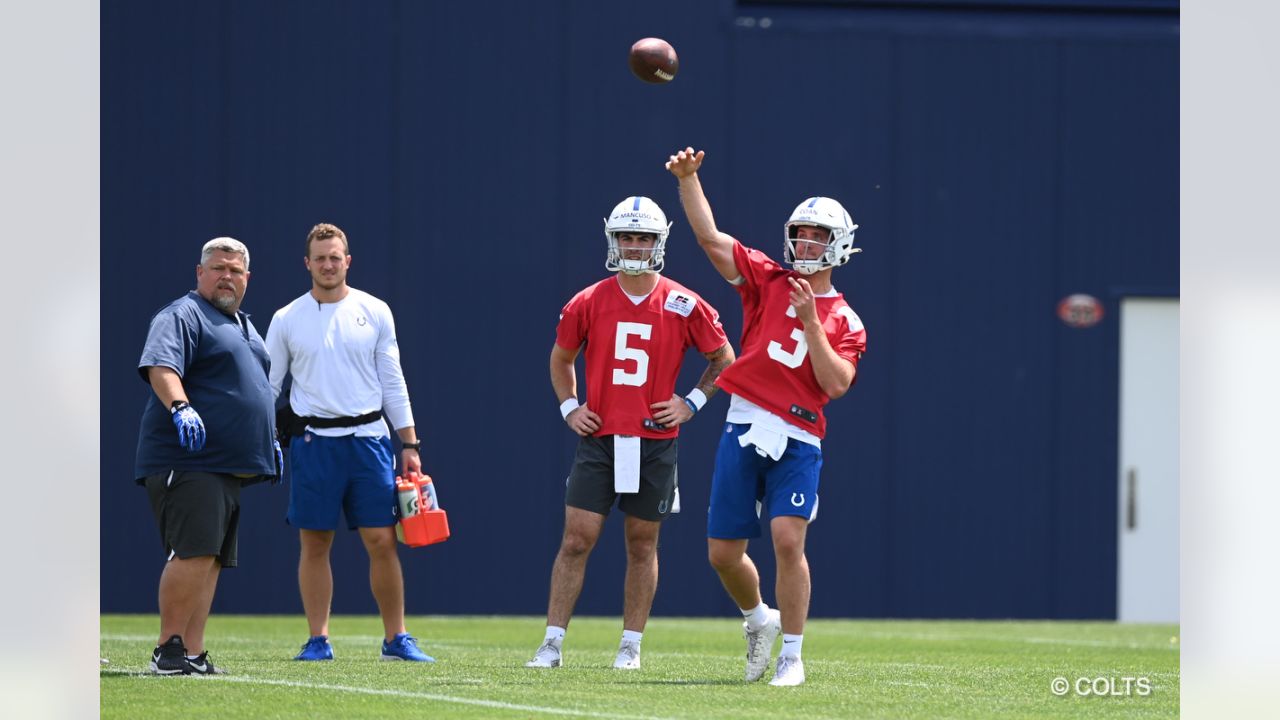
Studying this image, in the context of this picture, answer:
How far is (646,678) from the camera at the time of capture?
6.95 m

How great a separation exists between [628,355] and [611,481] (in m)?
0.56

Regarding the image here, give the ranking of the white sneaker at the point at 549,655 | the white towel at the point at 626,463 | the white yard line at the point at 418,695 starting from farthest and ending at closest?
the white towel at the point at 626,463 < the white sneaker at the point at 549,655 < the white yard line at the point at 418,695

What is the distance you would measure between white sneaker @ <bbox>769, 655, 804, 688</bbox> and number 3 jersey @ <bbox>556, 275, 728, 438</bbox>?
4.50ft

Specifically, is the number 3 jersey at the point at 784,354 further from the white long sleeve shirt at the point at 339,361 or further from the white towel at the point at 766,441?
the white long sleeve shirt at the point at 339,361

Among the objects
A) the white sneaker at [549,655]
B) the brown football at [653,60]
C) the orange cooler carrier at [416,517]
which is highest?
the brown football at [653,60]

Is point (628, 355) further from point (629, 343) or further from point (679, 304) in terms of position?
point (679, 304)

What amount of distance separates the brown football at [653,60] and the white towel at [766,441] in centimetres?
183

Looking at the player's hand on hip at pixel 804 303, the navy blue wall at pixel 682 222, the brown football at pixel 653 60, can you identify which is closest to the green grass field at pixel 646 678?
the player's hand on hip at pixel 804 303

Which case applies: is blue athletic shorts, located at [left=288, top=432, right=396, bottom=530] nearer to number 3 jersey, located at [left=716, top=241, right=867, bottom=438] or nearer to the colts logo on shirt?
the colts logo on shirt

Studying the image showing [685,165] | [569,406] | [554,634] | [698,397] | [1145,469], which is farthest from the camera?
[1145,469]

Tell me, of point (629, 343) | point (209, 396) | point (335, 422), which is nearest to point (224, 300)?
point (209, 396)

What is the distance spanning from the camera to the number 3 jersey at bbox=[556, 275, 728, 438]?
7543mm

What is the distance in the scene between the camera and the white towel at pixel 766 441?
6.65 m

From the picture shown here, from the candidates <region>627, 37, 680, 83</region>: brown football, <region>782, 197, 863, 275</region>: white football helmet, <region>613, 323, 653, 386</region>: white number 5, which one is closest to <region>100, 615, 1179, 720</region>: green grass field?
<region>613, 323, 653, 386</region>: white number 5
